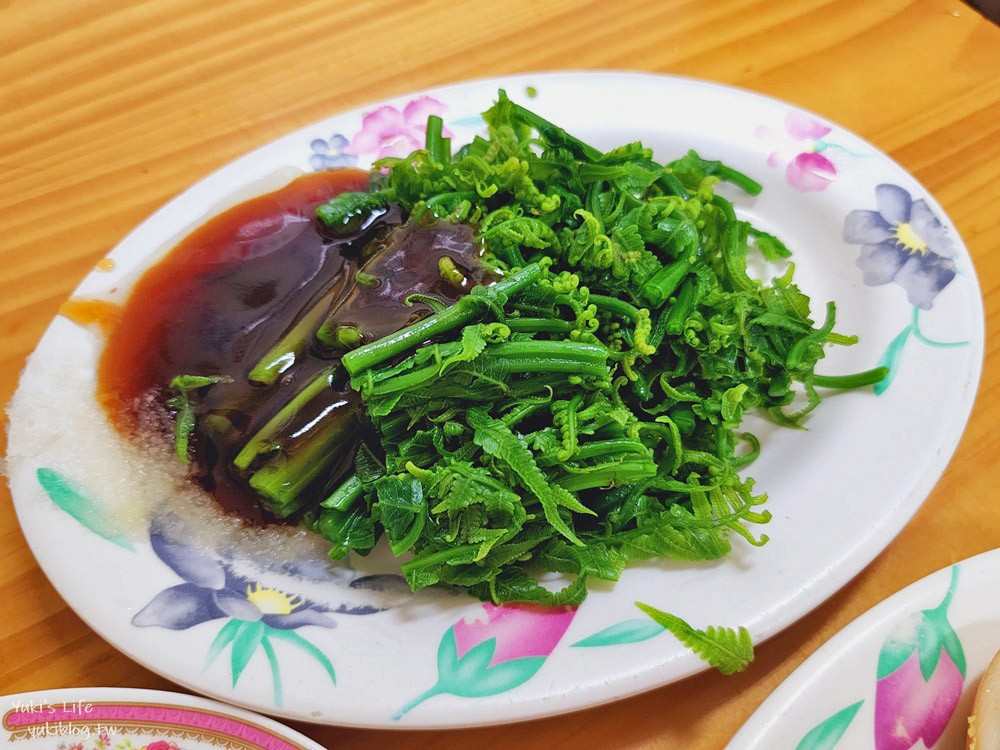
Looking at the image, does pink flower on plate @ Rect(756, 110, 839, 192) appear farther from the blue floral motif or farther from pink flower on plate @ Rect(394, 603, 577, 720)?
pink flower on plate @ Rect(394, 603, 577, 720)

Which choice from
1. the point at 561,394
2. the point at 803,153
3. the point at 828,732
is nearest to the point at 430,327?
the point at 561,394

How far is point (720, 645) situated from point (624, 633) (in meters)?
0.18

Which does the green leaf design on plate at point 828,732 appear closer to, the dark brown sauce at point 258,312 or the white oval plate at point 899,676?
the white oval plate at point 899,676

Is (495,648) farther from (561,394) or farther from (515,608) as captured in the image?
(561,394)

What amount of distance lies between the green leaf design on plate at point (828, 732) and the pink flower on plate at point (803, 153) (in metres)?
1.33

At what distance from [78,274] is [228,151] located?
0.65m

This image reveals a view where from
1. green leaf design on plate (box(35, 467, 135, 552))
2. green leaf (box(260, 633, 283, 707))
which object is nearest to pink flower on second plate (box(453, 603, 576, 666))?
green leaf (box(260, 633, 283, 707))

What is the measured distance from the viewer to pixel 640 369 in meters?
1.66

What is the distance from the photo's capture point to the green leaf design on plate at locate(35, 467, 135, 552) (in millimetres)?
1515

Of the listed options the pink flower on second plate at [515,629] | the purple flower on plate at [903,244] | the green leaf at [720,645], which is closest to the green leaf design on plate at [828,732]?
the green leaf at [720,645]

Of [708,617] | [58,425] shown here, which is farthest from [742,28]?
[58,425]

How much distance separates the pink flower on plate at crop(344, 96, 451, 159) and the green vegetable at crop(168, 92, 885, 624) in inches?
14.1

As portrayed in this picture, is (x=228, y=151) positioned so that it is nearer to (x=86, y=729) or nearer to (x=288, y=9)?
(x=288, y=9)

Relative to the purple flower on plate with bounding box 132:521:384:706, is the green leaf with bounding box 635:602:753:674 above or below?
below
